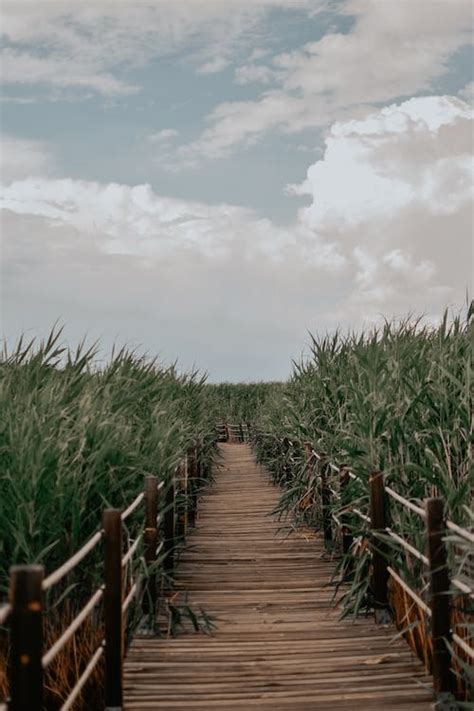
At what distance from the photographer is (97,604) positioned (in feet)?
17.3

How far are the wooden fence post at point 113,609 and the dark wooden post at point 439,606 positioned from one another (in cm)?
160

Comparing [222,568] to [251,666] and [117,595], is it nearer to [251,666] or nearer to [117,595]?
[251,666]

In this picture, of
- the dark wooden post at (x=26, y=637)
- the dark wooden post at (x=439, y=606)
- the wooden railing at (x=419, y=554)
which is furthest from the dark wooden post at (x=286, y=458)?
the dark wooden post at (x=26, y=637)

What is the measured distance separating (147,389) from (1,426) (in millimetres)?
2796

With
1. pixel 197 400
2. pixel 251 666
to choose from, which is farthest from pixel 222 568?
pixel 197 400

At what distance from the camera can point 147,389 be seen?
8.36 meters

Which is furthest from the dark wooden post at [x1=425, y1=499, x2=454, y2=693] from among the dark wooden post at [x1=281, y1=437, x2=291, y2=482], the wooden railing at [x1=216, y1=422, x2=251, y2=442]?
the wooden railing at [x1=216, y1=422, x2=251, y2=442]

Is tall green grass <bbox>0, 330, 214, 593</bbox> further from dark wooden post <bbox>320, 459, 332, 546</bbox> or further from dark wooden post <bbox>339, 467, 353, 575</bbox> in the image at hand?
dark wooden post <bbox>320, 459, 332, 546</bbox>

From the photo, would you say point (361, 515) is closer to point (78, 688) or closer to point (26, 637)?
point (78, 688)

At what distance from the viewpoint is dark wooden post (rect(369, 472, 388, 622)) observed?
600 cm

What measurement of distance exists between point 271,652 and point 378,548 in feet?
3.53

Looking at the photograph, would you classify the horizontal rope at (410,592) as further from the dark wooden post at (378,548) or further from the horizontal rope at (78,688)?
the horizontal rope at (78,688)

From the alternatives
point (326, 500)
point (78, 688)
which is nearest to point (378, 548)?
point (78, 688)

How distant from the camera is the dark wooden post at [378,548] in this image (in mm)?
5996
